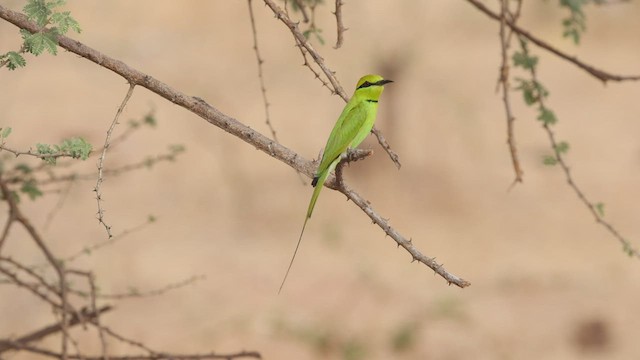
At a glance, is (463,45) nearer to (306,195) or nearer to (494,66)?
(494,66)

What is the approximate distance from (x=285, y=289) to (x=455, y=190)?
276 cm

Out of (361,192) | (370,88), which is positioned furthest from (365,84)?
(361,192)

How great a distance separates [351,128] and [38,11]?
0.86 meters

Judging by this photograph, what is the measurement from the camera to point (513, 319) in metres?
8.54

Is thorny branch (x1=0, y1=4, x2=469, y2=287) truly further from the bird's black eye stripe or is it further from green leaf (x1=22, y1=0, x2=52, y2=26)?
the bird's black eye stripe

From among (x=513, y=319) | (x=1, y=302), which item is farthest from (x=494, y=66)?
(x=1, y=302)

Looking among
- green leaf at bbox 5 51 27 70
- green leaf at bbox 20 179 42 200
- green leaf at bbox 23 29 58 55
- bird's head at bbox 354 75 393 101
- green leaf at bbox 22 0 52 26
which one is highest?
green leaf at bbox 20 179 42 200

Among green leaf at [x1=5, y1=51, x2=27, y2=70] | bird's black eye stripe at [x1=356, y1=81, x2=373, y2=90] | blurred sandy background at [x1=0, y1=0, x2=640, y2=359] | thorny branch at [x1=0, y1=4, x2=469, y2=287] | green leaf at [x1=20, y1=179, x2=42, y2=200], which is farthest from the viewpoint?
blurred sandy background at [x1=0, y1=0, x2=640, y2=359]

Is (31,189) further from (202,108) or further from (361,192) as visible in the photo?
(361,192)

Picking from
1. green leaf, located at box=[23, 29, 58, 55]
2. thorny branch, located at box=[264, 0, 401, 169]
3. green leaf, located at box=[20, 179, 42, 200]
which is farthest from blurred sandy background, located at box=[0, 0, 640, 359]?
green leaf, located at box=[23, 29, 58, 55]

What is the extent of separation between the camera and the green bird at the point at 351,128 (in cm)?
266

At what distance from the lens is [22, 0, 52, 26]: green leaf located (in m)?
2.53

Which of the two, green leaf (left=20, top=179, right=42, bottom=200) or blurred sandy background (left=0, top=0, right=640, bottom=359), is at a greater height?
blurred sandy background (left=0, top=0, right=640, bottom=359)

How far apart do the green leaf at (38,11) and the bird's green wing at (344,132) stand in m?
0.78
